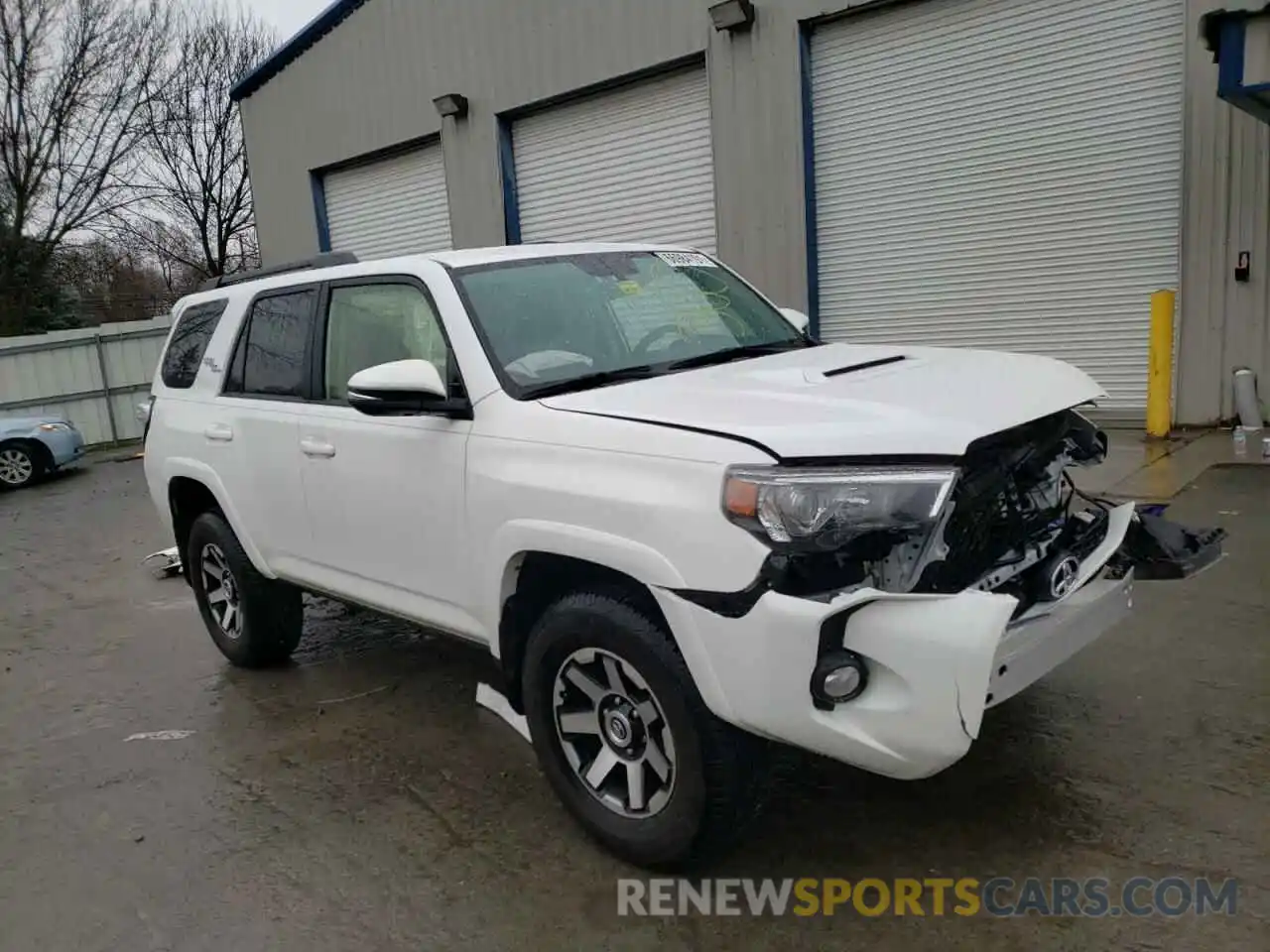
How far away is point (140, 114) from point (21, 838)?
2954cm

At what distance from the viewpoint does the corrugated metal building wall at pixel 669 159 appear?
893 centimetres

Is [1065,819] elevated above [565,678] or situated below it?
below

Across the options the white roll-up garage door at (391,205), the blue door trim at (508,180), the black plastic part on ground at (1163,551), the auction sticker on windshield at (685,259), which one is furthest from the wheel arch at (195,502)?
the white roll-up garage door at (391,205)

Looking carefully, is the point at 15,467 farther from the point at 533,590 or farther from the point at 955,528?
the point at 955,528

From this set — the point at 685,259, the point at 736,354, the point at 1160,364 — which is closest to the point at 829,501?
the point at 736,354

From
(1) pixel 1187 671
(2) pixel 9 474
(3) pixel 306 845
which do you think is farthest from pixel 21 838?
(2) pixel 9 474

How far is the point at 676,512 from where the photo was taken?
2.75m

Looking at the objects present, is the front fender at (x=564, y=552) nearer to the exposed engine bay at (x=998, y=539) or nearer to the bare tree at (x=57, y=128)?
the exposed engine bay at (x=998, y=539)

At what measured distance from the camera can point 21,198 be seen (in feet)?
87.8

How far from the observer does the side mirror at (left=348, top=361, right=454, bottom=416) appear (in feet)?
11.1

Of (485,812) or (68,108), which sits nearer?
(485,812)

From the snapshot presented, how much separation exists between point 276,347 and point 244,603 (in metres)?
1.30

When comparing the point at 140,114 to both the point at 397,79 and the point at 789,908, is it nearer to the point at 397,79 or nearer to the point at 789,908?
the point at 397,79

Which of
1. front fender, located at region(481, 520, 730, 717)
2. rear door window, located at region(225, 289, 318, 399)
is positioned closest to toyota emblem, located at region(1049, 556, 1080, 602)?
front fender, located at region(481, 520, 730, 717)
